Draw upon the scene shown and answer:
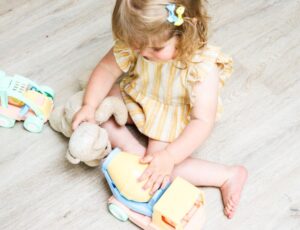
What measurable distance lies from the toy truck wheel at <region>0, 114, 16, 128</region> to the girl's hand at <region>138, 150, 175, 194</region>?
14.1 inches

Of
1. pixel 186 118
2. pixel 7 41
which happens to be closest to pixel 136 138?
pixel 186 118

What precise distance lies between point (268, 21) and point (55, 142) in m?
0.67

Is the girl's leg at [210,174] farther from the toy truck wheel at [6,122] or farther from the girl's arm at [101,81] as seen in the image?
the toy truck wheel at [6,122]

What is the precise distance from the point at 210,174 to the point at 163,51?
0.97ft

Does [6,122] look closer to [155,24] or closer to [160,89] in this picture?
[160,89]

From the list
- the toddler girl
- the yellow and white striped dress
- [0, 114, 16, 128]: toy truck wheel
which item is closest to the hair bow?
the toddler girl

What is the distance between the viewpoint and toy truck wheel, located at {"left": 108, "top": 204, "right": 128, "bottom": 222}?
0.91 m

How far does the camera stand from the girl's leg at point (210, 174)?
96cm

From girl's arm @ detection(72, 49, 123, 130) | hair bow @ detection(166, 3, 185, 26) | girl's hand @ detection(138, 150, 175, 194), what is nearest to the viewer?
hair bow @ detection(166, 3, 185, 26)

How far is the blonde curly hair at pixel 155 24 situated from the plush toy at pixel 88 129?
181mm

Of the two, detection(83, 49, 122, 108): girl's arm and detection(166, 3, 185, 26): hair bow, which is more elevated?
detection(166, 3, 185, 26): hair bow

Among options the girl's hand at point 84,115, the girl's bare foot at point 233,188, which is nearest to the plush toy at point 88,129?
the girl's hand at point 84,115

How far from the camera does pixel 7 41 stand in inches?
49.3

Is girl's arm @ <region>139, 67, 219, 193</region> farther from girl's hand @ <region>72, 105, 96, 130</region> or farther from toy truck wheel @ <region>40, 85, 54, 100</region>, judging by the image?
toy truck wheel @ <region>40, 85, 54, 100</region>
